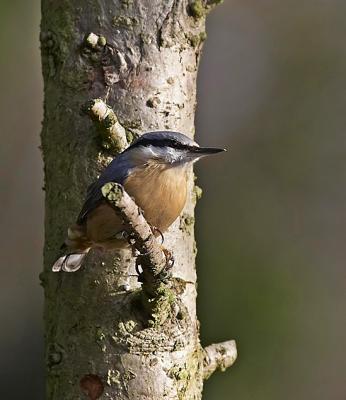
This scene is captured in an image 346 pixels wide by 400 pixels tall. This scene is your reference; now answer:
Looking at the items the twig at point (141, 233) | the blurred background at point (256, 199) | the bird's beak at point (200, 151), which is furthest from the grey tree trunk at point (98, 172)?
the blurred background at point (256, 199)

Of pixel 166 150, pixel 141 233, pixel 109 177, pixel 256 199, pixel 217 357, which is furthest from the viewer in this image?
pixel 256 199

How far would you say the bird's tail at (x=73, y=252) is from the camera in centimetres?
266

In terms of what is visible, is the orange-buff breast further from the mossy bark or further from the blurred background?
the blurred background

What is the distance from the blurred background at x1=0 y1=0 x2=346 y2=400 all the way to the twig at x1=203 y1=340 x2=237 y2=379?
95.8 inches

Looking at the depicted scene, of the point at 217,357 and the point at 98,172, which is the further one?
the point at 217,357

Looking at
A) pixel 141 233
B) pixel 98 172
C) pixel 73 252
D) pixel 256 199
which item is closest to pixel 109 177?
pixel 98 172

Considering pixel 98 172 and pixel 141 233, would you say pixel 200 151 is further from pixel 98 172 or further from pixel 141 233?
pixel 141 233

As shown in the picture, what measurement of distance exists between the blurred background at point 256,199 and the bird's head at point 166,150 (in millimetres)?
2715

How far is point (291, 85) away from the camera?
6711 millimetres

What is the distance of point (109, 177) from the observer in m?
2.59

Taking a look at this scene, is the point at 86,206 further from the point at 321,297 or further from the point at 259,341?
the point at 321,297

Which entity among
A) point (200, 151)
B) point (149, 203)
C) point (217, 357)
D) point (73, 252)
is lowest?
point (217, 357)

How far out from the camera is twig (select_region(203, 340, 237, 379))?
282 cm

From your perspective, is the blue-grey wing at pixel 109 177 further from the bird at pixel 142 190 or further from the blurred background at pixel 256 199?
the blurred background at pixel 256 199
